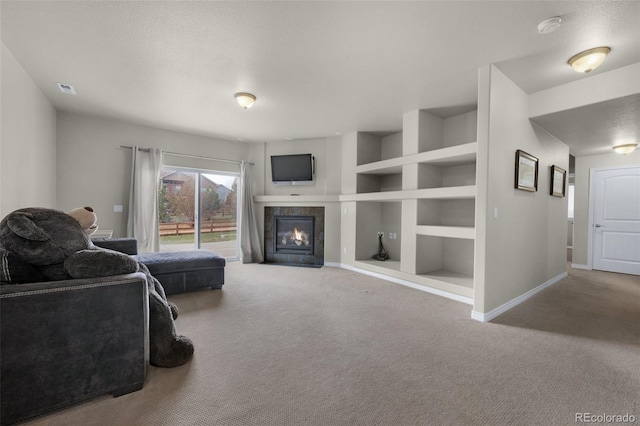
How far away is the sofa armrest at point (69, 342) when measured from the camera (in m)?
1.34

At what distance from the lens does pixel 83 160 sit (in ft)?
13.9

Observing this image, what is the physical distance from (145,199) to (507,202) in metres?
5.31

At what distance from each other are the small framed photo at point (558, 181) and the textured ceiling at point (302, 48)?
58.4 inches

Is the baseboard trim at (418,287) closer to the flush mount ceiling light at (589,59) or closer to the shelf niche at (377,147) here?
the shelf niche at (377,147)

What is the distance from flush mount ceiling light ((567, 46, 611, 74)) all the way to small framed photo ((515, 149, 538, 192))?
0.88 metres

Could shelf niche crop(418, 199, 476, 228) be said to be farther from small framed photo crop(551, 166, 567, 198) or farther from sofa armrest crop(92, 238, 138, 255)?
sofa armrest crop(92, 238, 138, 255)

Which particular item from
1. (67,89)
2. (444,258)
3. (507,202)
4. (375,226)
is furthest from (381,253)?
(67,89)

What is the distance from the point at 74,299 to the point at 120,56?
91.2 inches

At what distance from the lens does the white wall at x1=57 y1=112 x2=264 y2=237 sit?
4.13m

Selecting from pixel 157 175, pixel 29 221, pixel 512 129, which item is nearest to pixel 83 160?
pixel 157 175

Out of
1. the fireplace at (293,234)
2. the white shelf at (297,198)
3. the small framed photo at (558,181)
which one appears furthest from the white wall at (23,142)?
the small framed photo at (558,181)

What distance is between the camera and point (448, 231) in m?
3.37

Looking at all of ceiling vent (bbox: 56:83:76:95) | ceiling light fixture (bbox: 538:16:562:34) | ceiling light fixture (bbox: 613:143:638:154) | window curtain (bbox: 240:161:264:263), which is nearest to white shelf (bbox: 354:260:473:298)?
window curtain (bbox: 240:161:264:263)

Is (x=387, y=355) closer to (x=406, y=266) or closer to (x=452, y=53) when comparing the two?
(x=406, y=266)
